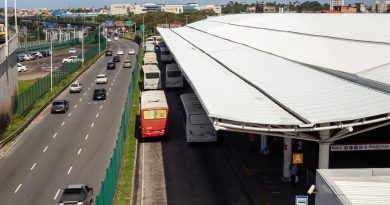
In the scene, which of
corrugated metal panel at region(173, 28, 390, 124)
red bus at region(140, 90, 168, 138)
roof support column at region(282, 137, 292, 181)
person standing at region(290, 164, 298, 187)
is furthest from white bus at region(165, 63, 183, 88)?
person standing at region(290, 164, 298, 187)

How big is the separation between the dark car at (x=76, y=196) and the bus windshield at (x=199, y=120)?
11885 mm

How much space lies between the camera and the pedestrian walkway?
2481 cm

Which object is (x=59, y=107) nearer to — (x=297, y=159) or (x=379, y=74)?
(x=297, y=159)

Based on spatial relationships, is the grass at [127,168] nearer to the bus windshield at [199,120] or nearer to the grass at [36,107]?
the bus windshield at [199,120]

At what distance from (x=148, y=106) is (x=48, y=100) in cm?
1948

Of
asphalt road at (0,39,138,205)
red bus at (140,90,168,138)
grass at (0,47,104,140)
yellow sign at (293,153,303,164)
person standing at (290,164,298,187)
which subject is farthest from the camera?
grass at (0,47,104,140)

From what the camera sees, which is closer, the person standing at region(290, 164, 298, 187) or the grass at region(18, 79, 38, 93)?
the person standing at region(290, 164, 298, 187)

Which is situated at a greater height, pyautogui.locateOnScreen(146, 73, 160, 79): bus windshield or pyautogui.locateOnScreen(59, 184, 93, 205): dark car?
pyautogui.locateOnScreen(146, 73, 160, 79): bus windshield

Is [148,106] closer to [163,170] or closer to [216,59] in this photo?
[163,170]

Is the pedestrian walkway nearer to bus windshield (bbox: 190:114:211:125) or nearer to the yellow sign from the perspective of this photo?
the yellow sign

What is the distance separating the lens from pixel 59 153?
3278 centimetres

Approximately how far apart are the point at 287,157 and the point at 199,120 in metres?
8.25

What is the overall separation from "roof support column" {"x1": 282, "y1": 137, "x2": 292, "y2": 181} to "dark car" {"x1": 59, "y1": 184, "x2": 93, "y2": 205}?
9905mm

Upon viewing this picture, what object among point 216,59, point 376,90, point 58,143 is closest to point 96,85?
point 216,59
